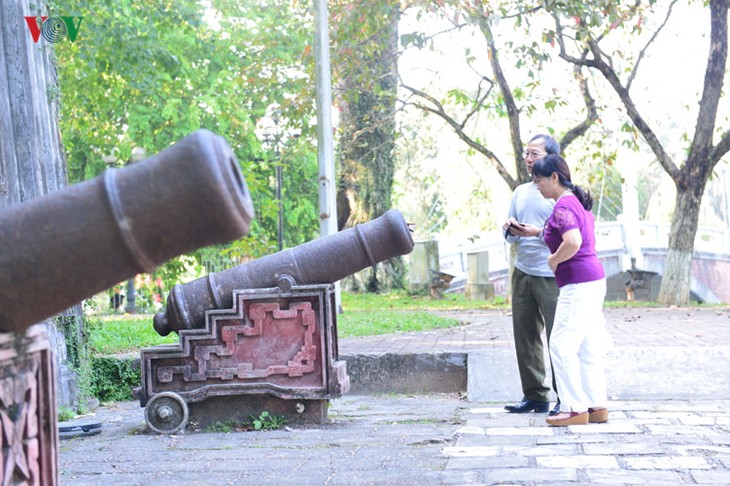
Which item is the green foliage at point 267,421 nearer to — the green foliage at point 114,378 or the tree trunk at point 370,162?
the green foliage at point 114,378

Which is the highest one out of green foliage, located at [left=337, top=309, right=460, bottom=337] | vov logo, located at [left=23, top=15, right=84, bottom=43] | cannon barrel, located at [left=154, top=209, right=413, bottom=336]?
vov logo, located at [left=23, top=15, right=84, bottom=43]

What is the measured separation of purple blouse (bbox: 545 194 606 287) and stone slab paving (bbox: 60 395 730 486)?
92cm

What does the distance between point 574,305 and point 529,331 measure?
38.4 inches

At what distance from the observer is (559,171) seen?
685cm

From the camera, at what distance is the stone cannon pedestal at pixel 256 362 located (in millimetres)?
7090

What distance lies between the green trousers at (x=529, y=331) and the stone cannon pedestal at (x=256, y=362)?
130 cm

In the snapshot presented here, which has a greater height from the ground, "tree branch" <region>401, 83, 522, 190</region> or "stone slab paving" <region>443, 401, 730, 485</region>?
"tree branch" <region>401, 83, 522, 190</region>

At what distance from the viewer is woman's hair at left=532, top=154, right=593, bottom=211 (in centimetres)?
686

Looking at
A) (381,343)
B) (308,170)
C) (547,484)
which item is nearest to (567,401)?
(547,484)

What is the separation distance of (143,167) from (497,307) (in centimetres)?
1862

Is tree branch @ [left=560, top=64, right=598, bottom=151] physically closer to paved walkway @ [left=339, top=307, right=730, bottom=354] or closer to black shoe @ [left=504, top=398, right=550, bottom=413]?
paved walkway @ [left=339, top=307, right=730, bottom=354]

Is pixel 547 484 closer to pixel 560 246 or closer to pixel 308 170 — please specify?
pixel 560 246

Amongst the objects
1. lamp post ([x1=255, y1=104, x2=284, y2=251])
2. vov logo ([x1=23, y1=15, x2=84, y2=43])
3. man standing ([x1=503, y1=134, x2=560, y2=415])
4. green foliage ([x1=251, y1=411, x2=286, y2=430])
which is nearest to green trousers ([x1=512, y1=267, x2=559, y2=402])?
man standing ([x1=503, y1=134, x2=560, y2=415])

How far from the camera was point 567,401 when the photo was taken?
22.0ft
